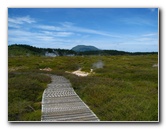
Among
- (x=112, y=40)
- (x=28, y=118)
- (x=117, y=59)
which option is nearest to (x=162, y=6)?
(x=112, y=40)

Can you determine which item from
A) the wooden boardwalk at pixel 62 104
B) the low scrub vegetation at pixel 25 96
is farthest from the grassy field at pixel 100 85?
the wooden boardwalk at pixel 62 104

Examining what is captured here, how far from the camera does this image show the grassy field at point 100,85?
794cm

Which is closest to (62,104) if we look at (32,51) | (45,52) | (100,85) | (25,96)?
(25,96)

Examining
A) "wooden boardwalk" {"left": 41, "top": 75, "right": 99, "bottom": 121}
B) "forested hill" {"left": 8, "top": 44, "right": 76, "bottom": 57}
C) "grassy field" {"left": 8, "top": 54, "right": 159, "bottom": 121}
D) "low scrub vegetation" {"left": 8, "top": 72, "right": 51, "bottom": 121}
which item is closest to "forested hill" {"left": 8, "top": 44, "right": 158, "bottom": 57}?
"forested hill" {"left": 8, "top": 44, "right": 76, "bottom": 57}

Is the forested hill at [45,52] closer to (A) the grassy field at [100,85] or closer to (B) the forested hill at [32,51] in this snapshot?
(B) the forested hill at [32,51]

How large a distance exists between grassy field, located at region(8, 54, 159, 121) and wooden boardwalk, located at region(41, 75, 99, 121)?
176mm

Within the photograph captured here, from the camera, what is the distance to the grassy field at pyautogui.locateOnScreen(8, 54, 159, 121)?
794cm

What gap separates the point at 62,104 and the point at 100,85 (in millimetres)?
1437

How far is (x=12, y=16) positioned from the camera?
8383mm

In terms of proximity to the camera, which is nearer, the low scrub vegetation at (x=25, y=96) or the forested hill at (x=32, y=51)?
the low scrub vegetation at (x=25, y=96)

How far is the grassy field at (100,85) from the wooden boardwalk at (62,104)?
0.58 ft
